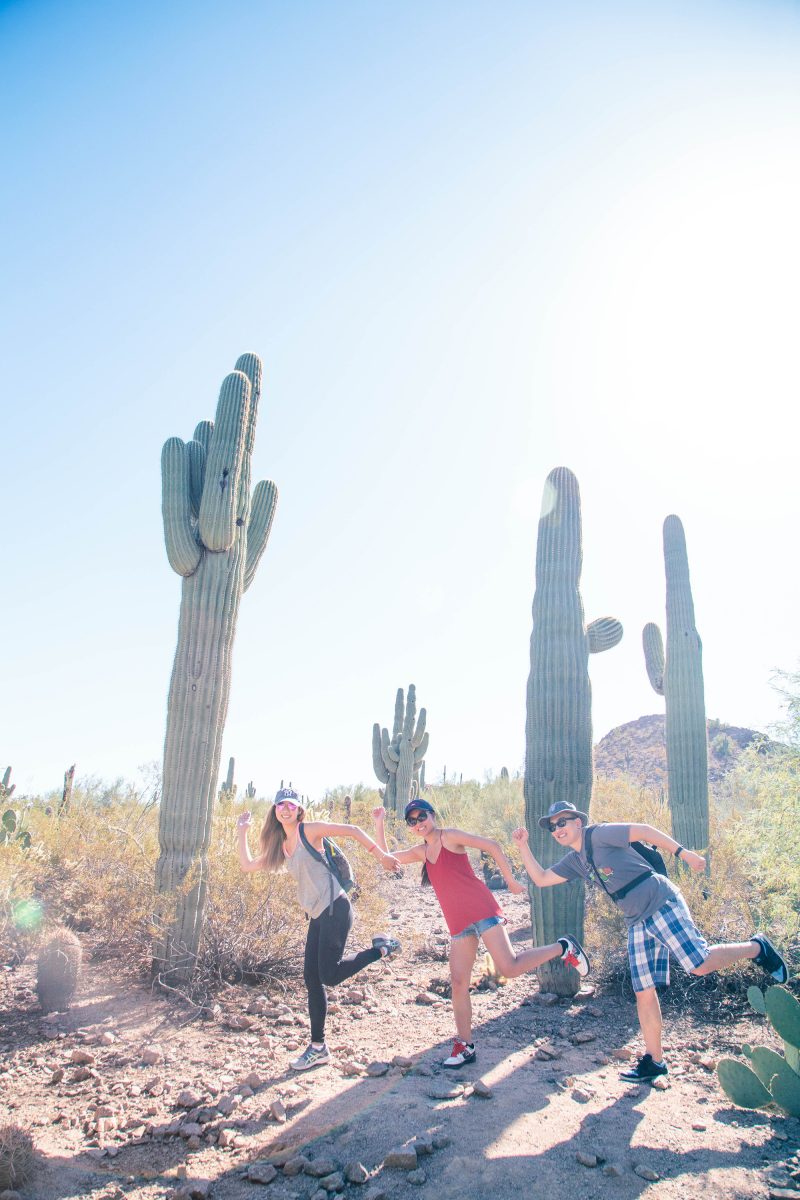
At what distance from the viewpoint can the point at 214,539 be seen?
6.70m

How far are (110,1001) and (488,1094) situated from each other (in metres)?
3.16

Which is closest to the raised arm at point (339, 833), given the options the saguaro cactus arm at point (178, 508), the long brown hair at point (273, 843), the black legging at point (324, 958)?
the long brown hair at point (273, 843)

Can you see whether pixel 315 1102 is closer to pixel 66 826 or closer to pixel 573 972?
pixel 573 972

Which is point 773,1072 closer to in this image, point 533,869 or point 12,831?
point 533,869

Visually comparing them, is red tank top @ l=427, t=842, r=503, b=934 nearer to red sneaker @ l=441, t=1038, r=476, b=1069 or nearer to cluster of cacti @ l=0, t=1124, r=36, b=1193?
red sneaker @ l=441, t=1038, r=476, b=1069

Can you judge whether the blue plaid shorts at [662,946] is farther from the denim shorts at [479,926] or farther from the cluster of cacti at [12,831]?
the cluster of cacti at [12,831]

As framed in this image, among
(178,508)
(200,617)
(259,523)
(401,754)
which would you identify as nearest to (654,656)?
(401,754)

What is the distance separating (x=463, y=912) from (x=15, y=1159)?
2.44 m

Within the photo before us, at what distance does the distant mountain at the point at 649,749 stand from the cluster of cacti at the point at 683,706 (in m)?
14.0

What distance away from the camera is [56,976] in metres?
5.30

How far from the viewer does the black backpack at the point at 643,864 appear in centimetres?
414

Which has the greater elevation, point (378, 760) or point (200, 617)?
point (200, 617)

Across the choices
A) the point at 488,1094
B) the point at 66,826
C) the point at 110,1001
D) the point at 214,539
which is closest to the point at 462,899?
the point at 488,1094

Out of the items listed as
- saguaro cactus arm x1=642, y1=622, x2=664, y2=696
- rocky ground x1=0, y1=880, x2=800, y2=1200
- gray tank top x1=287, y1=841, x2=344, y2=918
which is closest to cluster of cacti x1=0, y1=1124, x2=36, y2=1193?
rocky ground x1=0, y1=880, x2=800, y2=1200
